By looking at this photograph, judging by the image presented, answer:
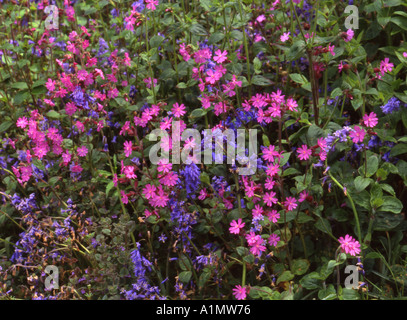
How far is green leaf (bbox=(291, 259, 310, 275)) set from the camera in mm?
2525

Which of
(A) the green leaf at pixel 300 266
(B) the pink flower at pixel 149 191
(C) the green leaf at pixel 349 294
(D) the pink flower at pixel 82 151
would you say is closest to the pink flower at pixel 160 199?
(B) the pink flower at pixel 149 191

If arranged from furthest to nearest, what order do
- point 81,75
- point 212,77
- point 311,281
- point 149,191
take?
point 81,75 < point 212,77 < point 149,191 < point 311,281

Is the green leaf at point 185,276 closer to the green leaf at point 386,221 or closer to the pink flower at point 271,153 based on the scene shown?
Result: the pink flower at point 271,153

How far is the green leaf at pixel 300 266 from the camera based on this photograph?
2.53m

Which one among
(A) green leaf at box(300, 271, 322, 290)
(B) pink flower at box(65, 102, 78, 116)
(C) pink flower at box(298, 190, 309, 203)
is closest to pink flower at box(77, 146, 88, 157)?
(B) pink flower at box(65, 102, 78, 116)

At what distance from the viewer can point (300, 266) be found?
254 cm

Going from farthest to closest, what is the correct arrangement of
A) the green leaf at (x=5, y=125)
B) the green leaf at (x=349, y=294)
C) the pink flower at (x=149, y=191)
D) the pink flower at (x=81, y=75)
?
the green leaf at (x=5, y=125) → the pink flower at (x=81, y=75) → the pink flower at (x=149, y=191) → the green leaf at (x=349, y=294)

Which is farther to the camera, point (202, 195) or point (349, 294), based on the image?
point (202, 195)

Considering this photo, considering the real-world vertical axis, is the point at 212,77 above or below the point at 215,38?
below

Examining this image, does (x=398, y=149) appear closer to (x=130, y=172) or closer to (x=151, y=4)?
(x=130, y=172)

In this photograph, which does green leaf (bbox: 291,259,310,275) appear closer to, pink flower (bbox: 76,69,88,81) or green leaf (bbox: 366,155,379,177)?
green leaf (bbox: 366,155,379,177)

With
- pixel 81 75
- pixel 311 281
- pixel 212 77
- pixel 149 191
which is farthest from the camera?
pixel 81 75

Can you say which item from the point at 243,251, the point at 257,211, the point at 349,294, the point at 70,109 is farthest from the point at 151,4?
the point at 349,294
